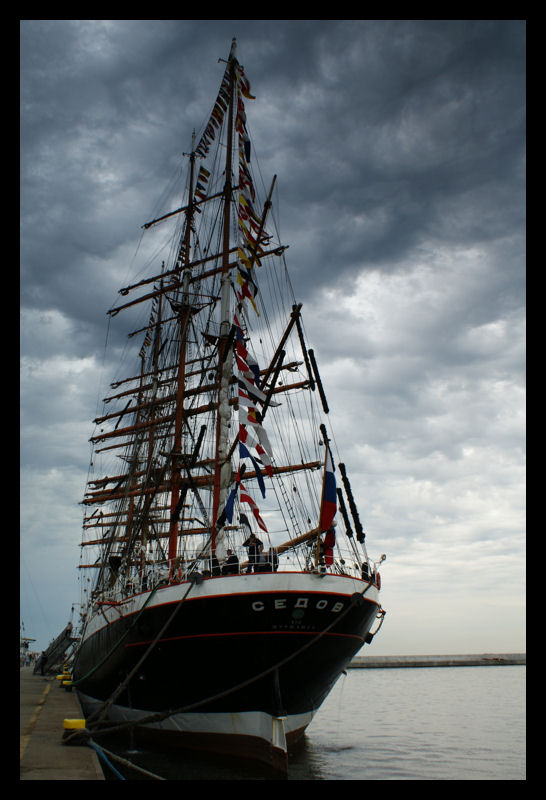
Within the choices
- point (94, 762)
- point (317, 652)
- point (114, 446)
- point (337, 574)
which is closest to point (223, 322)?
point (337, 574)

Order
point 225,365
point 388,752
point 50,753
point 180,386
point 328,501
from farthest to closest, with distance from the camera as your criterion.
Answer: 1. point 180,386
2. point 225,365
3. point 388,752
4. point 328,501
5. point 50,753

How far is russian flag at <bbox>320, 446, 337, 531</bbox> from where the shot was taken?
57.2ft

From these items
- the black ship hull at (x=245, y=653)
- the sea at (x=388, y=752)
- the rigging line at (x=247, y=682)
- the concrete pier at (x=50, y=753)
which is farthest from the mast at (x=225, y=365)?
the concrete pier at (x=50, y=753)

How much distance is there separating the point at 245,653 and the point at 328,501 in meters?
5.07

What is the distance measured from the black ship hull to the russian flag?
1725 mm

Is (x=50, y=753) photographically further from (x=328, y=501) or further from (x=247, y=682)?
(x=328, y=501)

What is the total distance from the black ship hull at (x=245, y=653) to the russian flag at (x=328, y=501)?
173cm

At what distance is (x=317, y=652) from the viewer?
17906mm

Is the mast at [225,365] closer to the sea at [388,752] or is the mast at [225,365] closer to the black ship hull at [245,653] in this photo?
the black ship hull at [245,653]

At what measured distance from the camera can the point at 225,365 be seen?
2548cm

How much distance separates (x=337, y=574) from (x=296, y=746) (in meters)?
9.13

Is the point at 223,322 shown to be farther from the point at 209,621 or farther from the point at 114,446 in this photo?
the point at 114,446

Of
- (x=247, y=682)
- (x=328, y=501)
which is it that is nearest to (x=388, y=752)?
(x=247, y=682)

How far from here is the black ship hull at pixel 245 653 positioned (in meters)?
16.8
